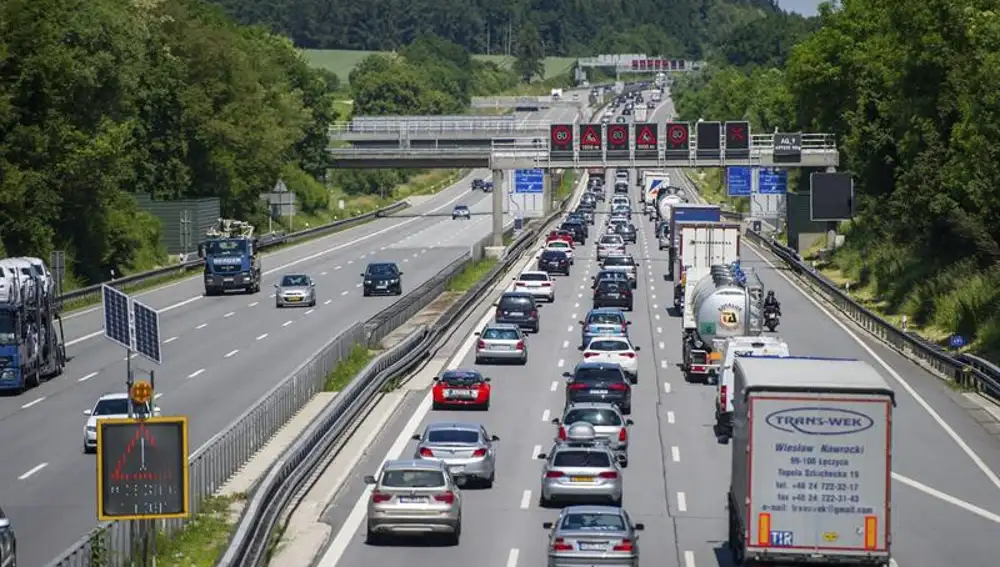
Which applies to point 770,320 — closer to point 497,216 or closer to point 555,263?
point 555,263

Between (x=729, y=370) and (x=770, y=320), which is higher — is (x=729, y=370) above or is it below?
above

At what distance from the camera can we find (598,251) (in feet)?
331

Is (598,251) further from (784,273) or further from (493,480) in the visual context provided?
(493,480)

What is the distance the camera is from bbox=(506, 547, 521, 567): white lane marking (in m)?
28.6

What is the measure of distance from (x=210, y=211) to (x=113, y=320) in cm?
8620

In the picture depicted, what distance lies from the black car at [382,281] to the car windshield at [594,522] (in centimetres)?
5310

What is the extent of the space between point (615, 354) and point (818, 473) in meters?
27.5

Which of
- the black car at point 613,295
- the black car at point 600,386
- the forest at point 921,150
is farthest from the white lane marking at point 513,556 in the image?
the black car at point 613,295

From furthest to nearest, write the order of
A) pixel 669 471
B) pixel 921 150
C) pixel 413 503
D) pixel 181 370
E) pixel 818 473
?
1. pixel 921 150
2. pixel 181 370
3. pixel 669 471
4. pixel 413 503
5. pixel 818 473

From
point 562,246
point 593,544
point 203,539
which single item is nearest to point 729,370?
point 593,544

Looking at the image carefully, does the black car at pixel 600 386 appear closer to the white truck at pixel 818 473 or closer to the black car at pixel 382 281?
the white truck at pixel 818 473

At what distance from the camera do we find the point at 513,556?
95.9 ft

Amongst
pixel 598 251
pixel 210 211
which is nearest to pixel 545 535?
pixel 598 251

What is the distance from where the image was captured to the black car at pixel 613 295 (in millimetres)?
73688
